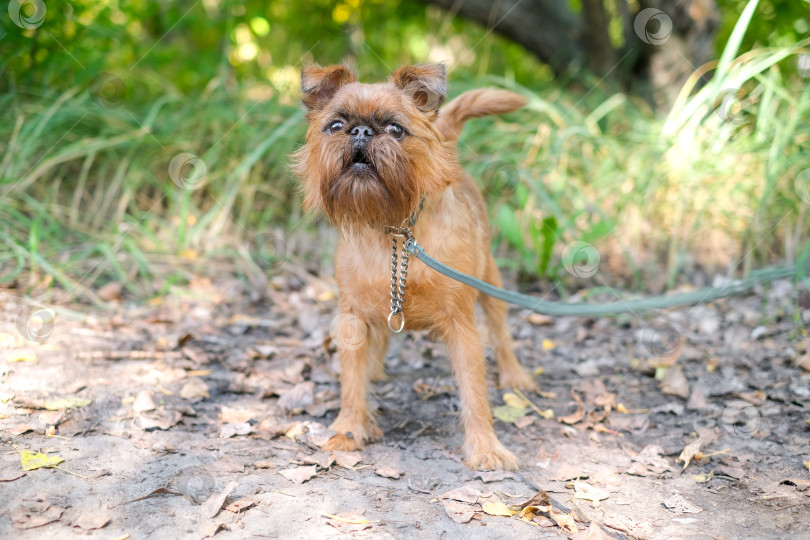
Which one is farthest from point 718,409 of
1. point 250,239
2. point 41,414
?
point 250,239

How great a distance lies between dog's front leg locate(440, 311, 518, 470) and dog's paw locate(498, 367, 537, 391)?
72cm

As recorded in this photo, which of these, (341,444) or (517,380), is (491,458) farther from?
(517,380)

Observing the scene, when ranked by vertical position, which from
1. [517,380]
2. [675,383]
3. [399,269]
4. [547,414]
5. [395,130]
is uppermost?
[395,130]

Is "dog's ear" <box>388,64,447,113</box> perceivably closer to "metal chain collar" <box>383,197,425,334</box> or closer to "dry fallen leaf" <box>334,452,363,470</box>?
"metal chain collar" <box>383,197,425,334</box>

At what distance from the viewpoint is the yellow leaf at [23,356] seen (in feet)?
10.6

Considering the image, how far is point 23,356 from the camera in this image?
328 cm

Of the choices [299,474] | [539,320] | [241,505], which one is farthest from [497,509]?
[539,320]

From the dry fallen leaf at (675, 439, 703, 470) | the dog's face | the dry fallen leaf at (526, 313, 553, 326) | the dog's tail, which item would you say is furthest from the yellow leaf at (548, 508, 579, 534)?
the dry fallen leaf at (526, 313, 553, 326)

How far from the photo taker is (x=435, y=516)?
232 cm

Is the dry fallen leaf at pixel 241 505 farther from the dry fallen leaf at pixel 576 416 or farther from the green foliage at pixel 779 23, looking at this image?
the green foliage at pixel 779 23

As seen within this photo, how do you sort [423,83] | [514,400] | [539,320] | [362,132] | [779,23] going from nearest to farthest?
[362,132] → [423,83] → [514,400] → [539,320] → [779,23]

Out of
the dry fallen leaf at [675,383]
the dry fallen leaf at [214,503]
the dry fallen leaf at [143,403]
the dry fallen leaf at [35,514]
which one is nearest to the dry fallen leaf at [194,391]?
the dry fallen leaf at [143,403]

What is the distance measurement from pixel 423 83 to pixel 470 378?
129 cm

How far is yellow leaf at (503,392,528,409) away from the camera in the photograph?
3.44m
